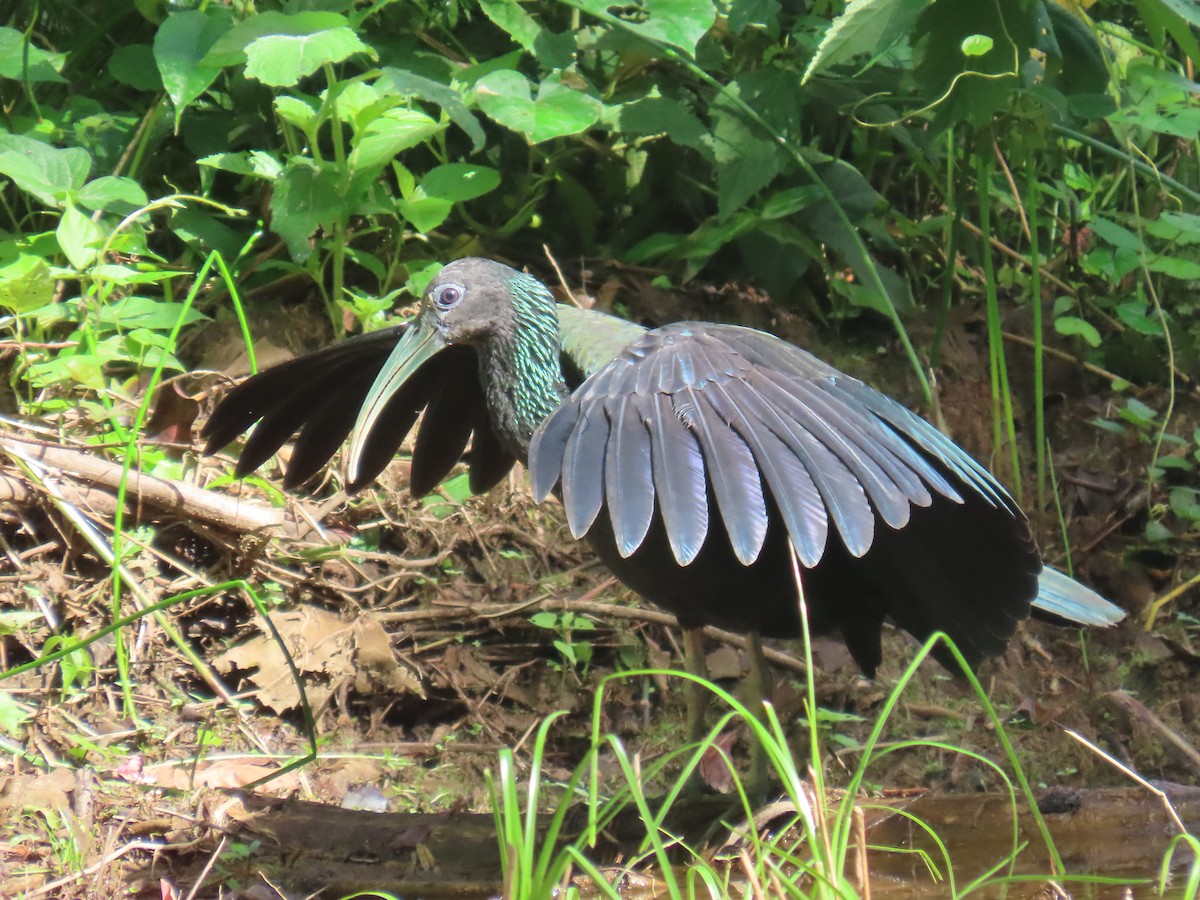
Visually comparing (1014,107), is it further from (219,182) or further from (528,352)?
(219,182)

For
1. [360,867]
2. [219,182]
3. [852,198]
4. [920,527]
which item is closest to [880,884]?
[920,527]

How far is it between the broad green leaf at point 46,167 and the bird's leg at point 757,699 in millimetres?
2236

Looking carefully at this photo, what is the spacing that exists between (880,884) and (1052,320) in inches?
115

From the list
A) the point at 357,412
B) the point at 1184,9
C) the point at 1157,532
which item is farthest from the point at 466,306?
the point at 1157,532

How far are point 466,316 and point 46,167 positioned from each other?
142 centimetres

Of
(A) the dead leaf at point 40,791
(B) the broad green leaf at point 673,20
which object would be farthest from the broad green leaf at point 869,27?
(A) the dead leaf at point 40,791

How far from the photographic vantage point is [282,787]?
A: 3104 mm

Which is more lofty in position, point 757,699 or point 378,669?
point 757,699

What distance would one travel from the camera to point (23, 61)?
403 centimetres

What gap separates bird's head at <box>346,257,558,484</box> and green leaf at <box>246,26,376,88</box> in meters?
0.67

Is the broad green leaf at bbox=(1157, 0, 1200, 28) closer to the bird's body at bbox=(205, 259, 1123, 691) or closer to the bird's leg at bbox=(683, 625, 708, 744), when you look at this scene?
the bird's body at bbox=(205, 259, 1123, 691)

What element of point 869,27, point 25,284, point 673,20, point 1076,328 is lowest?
point 25,284

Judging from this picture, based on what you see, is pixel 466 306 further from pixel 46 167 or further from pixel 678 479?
pixel 46 167

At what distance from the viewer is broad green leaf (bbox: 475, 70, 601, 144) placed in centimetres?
375
